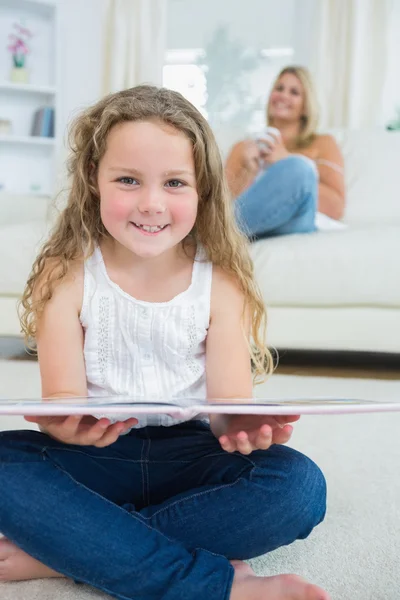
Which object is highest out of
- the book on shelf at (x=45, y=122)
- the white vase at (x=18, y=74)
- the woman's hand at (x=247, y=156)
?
the white vase at (x=18, y=74)

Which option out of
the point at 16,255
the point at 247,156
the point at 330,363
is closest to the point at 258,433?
the point at 16,255

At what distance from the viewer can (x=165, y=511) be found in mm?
797

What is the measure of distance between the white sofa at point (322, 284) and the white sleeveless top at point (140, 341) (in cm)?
95

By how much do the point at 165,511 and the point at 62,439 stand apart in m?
0.14

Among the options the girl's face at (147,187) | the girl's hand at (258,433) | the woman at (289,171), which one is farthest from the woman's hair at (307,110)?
the girl's hand at (258,433)

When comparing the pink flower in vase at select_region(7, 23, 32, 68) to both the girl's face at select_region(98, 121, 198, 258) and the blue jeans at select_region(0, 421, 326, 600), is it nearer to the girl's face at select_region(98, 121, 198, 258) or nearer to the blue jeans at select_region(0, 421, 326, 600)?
the girl's face at select_region(98, 121, 198, 258)

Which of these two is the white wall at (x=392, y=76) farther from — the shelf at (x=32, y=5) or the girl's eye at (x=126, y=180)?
the girl's eye at (x=126, y=180)

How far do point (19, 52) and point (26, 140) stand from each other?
52cm

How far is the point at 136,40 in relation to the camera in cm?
412

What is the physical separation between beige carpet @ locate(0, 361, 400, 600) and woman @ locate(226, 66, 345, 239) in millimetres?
498

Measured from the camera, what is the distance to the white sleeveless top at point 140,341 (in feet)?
2.93

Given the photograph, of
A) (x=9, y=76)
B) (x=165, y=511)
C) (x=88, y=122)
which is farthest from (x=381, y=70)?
(x=165, y=511)

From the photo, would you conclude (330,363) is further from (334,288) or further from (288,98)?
(288,98)

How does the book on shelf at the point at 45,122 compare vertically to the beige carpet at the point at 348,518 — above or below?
above
